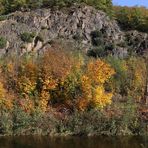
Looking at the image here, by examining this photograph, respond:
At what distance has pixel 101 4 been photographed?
3868 inches

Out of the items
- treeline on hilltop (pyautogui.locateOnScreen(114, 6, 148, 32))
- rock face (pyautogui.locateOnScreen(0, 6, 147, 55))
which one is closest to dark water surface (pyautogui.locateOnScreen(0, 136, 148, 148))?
rock face (pyautogui.locateOnScreen(0, 6, 147, 55))

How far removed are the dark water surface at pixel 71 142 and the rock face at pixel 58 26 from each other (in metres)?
35.9

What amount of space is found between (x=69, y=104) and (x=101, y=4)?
145ft

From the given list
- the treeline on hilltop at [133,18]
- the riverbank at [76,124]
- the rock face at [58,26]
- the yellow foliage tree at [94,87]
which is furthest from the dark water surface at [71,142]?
the treeline on hilltop at [133,18]

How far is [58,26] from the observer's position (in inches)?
3536

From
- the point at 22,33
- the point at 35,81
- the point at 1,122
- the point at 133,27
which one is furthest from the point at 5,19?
the point at 1,122

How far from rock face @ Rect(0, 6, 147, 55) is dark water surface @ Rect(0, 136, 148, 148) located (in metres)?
35.9

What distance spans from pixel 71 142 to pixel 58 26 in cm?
4630

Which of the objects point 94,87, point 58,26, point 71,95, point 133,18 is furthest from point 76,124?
point 133,18

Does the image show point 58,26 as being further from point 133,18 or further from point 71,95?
point 71,95

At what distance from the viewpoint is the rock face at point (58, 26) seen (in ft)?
278

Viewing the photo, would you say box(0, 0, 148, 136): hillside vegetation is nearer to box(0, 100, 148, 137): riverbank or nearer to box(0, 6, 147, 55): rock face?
box(0, 100, 148, 137): riverbank

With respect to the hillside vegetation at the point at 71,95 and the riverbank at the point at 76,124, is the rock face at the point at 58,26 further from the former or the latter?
the riverbank at the point at 76,124

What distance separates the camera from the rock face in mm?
84812
